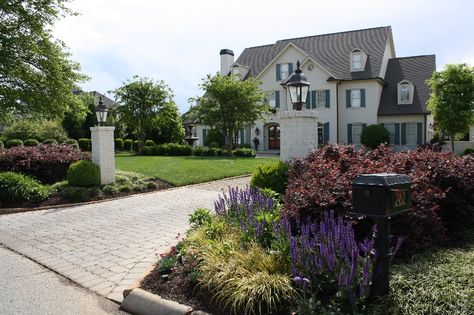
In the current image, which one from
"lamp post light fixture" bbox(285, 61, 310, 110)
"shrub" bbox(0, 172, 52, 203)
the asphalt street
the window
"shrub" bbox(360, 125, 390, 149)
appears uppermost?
the window

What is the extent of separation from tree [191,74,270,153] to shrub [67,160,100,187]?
14393mm

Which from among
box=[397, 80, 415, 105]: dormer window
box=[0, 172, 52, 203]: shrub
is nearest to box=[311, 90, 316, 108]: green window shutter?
box=[397, 80, 415, 105]: dormer window

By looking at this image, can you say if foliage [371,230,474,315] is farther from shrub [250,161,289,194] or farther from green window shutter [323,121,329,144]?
green window shutter [323,121,329,144]

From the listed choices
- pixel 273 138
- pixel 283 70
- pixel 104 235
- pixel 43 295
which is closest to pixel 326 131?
pixel 273 138

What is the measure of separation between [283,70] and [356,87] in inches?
234

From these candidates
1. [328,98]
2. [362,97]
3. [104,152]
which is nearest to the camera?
[104,152]

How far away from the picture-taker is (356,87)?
30312mm

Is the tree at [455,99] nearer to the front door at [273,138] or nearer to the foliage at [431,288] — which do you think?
the front door at [273,138]

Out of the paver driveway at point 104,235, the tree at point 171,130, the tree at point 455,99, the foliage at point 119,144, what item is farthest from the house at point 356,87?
the paver driveway at point 104,235

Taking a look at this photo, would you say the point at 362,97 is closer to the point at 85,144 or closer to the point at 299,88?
the point at 85,144

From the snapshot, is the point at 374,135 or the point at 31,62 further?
the point at 374,135

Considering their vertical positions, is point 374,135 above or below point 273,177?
above

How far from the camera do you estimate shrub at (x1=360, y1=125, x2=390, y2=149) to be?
27953 millimetres

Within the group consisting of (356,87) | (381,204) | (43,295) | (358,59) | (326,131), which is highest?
(358,59)
